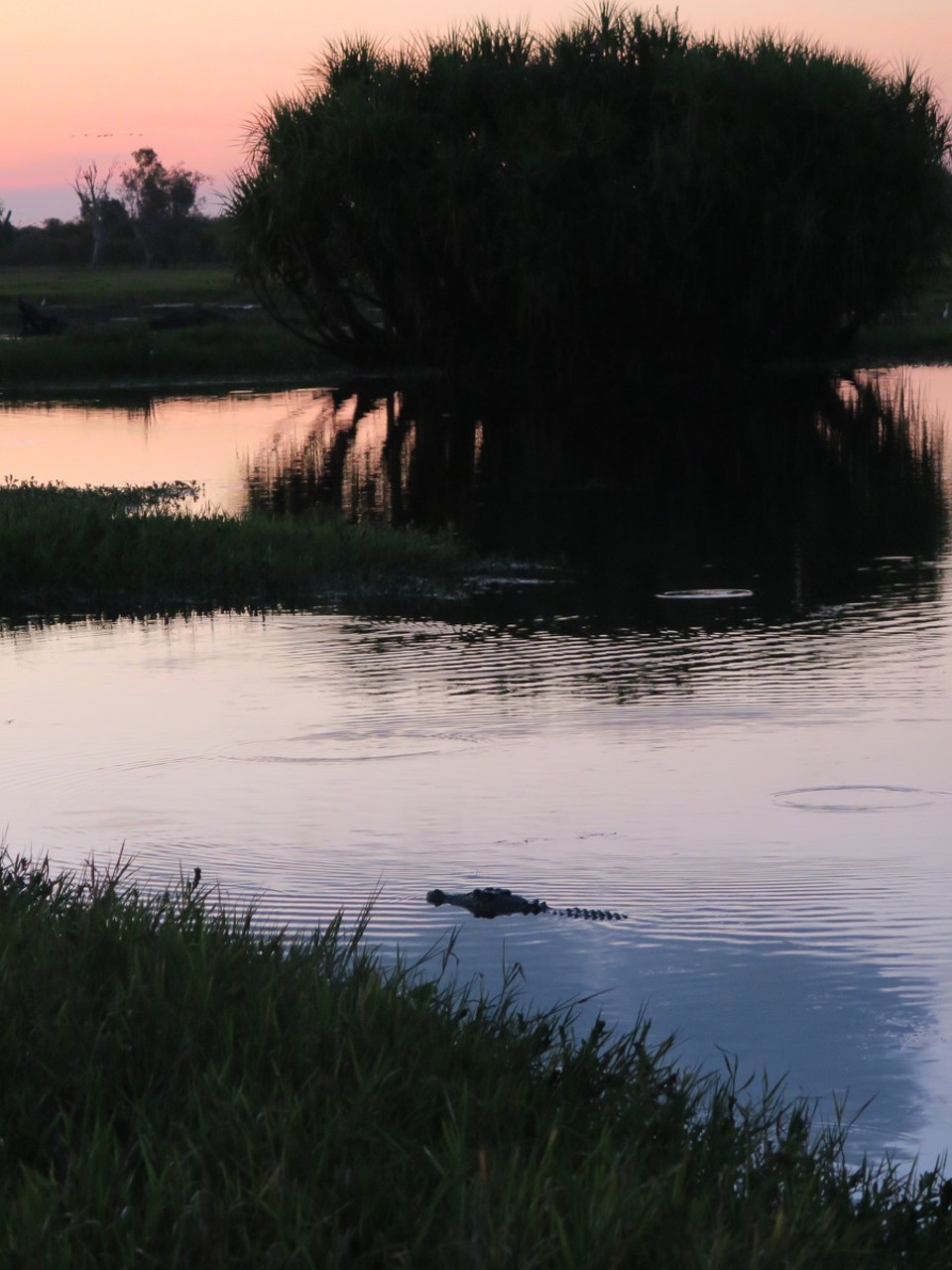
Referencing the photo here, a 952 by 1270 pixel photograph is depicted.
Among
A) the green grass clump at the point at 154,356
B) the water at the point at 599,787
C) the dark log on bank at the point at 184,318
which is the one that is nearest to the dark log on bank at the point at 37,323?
the green grass clump at the point at 154,356

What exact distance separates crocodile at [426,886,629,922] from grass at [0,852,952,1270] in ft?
5.91

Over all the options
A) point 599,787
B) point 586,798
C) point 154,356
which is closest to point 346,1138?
point 586,798

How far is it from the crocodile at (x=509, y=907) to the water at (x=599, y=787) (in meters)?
0.07

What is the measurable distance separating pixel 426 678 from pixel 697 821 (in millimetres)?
3521

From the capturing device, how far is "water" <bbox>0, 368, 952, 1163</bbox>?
5.65 meters

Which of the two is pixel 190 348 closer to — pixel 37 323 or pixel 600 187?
pixel 37 323

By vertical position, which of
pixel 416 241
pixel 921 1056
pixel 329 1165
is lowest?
pixel 921 1056

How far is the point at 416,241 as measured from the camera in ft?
130

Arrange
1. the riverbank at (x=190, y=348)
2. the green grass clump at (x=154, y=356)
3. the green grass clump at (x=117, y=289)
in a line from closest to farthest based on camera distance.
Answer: the green grass clump at (x=154, y=356) < the riverbank at (x=190, y=348) < the green grass clump at (x=117, y=289)

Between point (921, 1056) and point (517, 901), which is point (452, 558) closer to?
point (517, 901)

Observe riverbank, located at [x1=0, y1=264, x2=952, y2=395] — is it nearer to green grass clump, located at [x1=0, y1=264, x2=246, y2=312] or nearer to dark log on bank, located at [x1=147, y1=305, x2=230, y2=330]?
dark log on bank, located at [x1=147, y1=305, x2=230, y2=330]

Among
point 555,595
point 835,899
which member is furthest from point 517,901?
point 555,595

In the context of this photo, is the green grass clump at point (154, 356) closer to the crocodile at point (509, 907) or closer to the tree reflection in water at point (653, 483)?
the tree reflection in water at point (653, 483)

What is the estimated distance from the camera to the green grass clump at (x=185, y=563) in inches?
559
